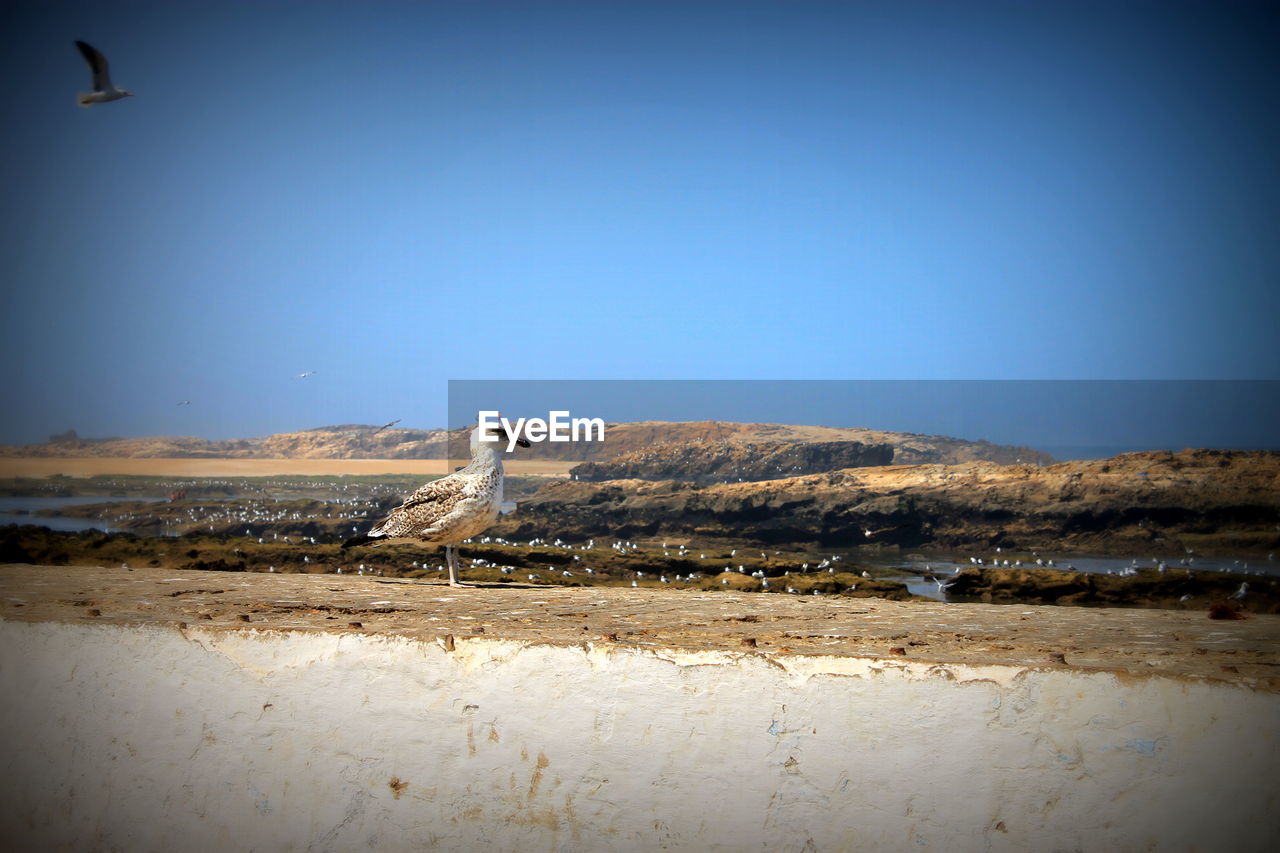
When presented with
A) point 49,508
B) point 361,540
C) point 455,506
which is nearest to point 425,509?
point 455,506

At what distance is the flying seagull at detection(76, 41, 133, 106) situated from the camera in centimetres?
1065

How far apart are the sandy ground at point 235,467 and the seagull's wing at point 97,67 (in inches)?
355

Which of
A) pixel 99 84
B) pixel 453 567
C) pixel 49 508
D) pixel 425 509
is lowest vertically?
pixel 49 508

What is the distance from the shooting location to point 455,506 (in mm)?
6215

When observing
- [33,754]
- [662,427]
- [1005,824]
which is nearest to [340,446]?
[662,427]

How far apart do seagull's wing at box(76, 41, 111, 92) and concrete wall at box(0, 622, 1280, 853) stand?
29.7 ft

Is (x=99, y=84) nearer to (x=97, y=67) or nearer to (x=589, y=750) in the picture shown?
(x=97, y=67)

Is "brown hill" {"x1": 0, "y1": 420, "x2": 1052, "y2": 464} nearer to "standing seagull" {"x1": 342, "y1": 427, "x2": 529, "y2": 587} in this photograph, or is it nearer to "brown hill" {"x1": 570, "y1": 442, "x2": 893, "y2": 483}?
"brown hill" {"x1": 570, "y1": 442, "x2": 893, "y2": 483}

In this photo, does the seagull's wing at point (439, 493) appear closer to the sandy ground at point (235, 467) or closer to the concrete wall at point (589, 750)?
the concrete wall at point (589, 750)

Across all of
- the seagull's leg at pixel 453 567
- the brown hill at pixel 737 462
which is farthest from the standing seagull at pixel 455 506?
the brown hill at pixel 737 462

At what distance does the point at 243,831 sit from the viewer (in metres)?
3.64

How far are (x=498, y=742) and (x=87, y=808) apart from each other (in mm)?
1834

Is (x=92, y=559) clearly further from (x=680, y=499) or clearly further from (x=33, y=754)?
(x=680, y=499)

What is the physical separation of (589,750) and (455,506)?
10.2 ft
